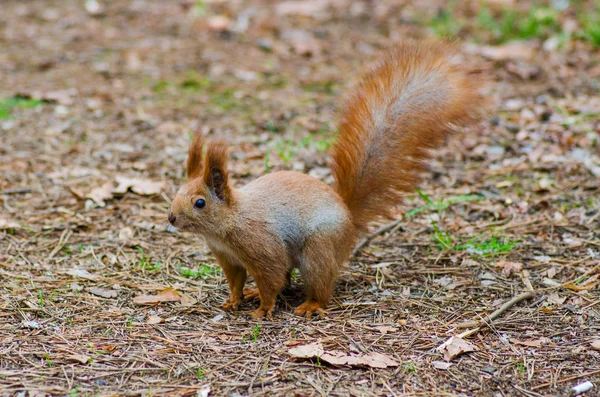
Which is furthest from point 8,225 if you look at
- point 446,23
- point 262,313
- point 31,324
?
point 446,23

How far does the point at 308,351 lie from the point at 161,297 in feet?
3.11

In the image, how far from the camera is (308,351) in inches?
116

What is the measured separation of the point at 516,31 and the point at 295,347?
589 centimetres

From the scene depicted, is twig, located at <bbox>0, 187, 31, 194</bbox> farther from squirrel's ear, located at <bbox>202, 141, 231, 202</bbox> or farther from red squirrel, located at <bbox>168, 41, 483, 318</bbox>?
squirrel's ear, located at <bbox>202, 141, 231, 202</bbox>

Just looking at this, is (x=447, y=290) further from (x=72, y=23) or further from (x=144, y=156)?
(x=72, y=23)

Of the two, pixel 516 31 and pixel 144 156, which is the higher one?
pixel 516 31

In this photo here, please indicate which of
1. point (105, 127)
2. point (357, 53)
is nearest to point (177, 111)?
Result: point (105, 127)

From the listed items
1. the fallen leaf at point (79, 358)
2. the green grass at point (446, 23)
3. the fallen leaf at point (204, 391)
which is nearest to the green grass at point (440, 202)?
the fallen leaf at point (204, 391)

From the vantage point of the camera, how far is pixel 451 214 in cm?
451

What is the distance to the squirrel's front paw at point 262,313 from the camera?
3.39 metres

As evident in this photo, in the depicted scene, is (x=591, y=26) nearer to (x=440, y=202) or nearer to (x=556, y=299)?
(x=440, y=202)

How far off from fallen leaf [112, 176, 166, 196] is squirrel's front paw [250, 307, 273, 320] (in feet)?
5.25

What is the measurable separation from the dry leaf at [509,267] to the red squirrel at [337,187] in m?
0.71

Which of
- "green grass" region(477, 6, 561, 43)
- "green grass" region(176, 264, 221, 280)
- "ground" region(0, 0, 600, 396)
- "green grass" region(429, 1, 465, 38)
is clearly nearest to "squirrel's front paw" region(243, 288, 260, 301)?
"ground" region(0, 0, 600, 396)
